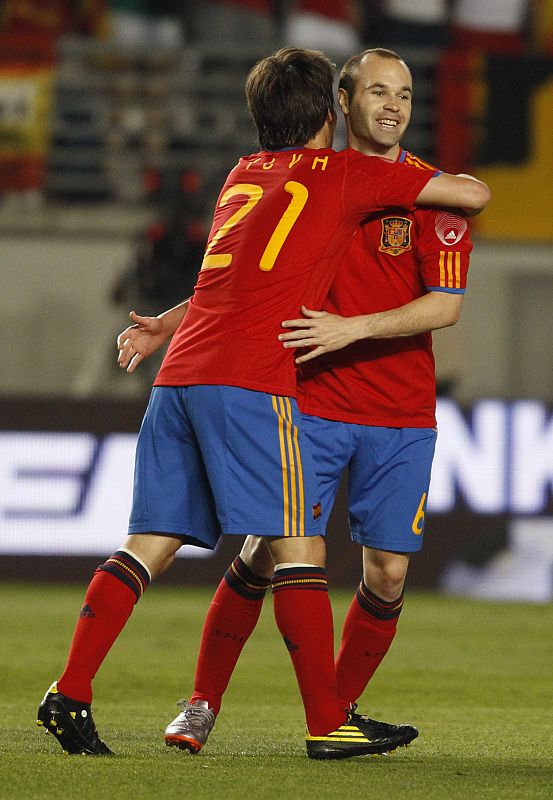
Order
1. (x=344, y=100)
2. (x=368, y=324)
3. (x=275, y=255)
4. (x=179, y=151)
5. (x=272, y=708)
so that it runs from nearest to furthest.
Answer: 1. (x=275, y=255)
2. (x=368, y=324)
3. (x=344, y=100)
4. (x=272, y=708)
5. (x=179, y=151)

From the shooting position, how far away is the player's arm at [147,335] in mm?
3885

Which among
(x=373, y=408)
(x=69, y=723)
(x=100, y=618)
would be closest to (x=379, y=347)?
(x=373, y=408)

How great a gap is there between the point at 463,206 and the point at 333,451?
71cm

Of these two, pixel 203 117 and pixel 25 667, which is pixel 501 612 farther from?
pixel 203 117

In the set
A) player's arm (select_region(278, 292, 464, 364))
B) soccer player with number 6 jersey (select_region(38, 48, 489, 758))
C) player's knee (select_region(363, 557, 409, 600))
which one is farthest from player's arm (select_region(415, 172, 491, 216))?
player's knee (select_region(363, 557, 409, 600))

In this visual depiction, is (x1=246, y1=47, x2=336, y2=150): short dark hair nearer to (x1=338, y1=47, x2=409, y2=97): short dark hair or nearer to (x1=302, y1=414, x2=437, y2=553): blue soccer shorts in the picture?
(x1=338, y1=47, x2=409, y2=97): short dark hair

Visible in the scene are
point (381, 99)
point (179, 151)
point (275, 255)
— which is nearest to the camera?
point (275, 255)

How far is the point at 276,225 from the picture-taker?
353 centimetres

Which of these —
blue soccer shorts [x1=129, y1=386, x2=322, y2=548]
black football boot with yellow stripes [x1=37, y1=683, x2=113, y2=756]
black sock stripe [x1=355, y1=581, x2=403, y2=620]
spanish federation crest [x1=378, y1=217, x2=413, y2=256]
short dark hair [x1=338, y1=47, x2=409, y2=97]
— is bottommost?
black football boot with yellow stripes [x1=37, y1=683, x2=113, y2=756]

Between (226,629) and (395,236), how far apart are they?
110 cm

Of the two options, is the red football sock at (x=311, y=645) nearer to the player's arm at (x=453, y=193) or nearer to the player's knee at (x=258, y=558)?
the player's knee at (x=258, y=558)

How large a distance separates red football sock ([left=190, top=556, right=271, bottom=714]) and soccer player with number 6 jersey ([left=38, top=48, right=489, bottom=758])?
0.85 ft

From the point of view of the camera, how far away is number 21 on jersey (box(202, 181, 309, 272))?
11.5ft

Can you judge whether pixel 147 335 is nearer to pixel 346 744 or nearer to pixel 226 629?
pixel 226 629
